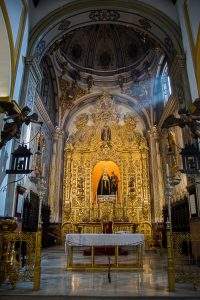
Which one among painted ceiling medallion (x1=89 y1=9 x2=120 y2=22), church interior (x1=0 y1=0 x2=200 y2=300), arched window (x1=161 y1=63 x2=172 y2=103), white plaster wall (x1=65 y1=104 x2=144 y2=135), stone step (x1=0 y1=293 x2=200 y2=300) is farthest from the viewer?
white plaster wall (x1=65 y1=104 x2=144 y2=135)

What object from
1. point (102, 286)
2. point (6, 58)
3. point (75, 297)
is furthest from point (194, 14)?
point (75, 297)

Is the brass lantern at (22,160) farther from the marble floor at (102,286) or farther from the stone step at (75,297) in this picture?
the stone step at (75,297)

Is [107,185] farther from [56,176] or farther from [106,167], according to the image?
[56,176]

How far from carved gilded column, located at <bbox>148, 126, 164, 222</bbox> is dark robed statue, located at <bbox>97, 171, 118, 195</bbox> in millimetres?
2537

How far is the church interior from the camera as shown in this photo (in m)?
6.00

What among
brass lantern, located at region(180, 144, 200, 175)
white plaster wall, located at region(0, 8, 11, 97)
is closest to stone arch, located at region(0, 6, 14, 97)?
white plaster wall, located at region(0, 8, 11, 97)

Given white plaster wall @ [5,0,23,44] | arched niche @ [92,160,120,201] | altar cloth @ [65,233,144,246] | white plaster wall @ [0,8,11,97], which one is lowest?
altar cloth @ [65,233,144,246]

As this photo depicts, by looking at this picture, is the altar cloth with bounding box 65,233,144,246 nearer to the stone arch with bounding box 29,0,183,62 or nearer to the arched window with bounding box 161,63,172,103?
the stone arch with bounding box 29,0,183,62

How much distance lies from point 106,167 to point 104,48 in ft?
28.9

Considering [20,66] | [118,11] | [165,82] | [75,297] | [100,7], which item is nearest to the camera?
[75,297]

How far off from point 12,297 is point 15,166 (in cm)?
360

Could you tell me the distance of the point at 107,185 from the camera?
56.5ft

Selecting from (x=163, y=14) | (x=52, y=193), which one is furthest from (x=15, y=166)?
(x=52, y=193)

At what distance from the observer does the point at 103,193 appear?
1705 cm
